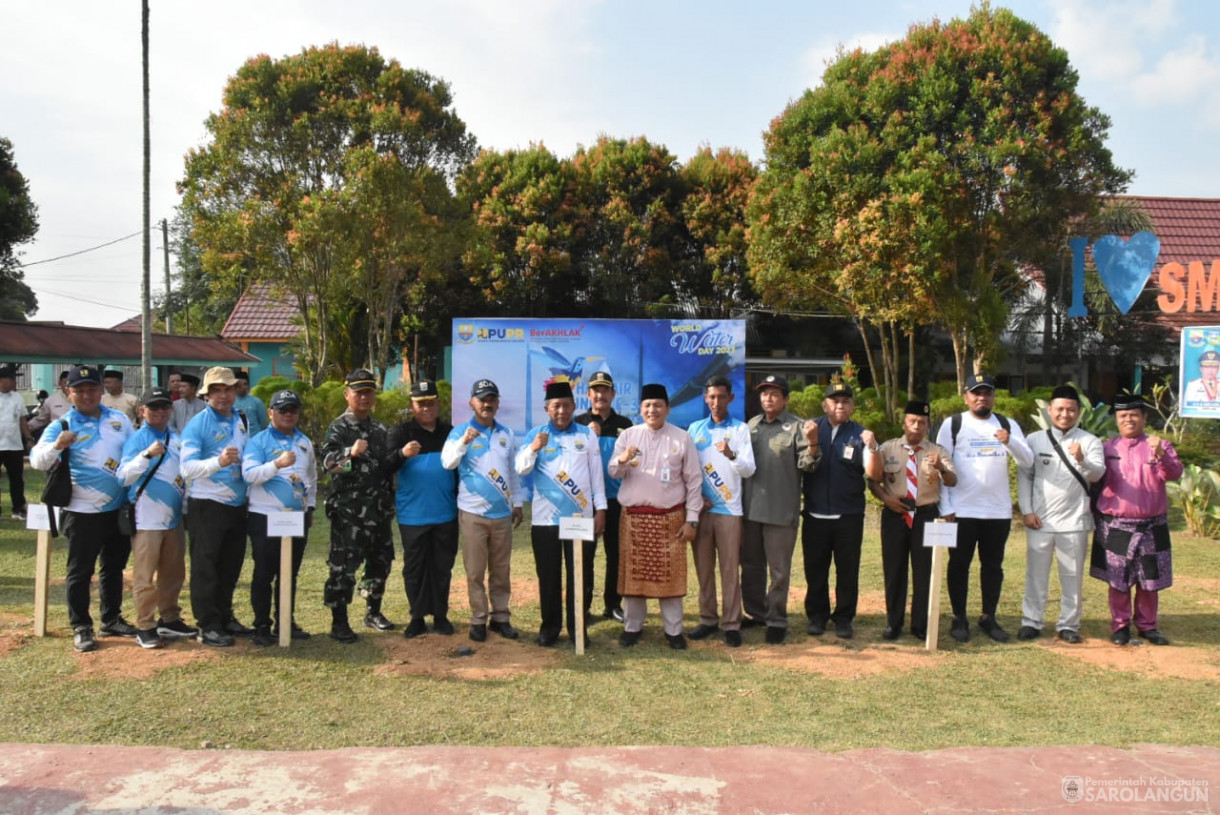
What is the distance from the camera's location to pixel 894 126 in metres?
11.6

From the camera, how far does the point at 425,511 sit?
212 inches

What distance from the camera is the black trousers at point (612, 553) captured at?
19.4ft

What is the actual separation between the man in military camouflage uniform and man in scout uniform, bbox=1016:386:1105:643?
13.8ft

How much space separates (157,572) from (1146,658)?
6.18 metres

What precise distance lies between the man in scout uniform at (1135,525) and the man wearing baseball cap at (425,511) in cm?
420

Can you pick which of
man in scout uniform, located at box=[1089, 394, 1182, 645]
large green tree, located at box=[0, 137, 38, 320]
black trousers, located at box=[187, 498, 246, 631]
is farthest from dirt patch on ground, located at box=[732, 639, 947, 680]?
large green tree, located at box=[0, 137, 38, 320]

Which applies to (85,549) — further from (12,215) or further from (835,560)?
(12,215)

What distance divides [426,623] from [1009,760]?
3.66 metres

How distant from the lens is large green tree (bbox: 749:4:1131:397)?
1124 centimetres

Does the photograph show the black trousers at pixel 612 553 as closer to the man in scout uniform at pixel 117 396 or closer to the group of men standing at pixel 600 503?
the group of men standing at pixel 600 503

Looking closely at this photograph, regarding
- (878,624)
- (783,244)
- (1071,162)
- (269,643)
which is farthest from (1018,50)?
(269,643)

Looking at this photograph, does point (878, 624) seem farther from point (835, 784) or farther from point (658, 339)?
point (658, 339)

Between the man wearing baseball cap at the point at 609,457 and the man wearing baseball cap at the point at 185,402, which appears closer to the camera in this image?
the man wearing baseball cap at the point at 609,457

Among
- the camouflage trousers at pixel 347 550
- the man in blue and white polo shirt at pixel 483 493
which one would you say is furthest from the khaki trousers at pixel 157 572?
the man in blue and white polo shirt at pixel 483 493
